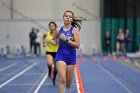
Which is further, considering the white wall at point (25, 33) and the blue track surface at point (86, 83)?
the white wall at point (25, 33)

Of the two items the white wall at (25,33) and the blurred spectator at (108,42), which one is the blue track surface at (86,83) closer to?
the white wall at (25,33)

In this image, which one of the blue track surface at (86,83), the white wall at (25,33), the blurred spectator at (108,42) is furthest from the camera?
the blurred spectator at (108,42)

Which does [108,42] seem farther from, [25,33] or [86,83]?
[86,83]

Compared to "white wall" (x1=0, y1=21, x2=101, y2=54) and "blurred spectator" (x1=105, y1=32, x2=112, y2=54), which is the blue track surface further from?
"blurred spectator" (x1=105, y1=32, x2=112, y2=54)

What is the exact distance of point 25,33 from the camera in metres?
31.4

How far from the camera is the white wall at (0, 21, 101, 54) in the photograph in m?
29.3

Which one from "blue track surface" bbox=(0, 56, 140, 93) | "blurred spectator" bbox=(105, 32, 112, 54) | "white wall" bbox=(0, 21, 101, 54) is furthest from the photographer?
"blurred spectator" bbox=(105, 32, 112, 54)

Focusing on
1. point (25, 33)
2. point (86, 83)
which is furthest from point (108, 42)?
point (86, 83)

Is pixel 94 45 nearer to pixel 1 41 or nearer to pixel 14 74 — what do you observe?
pixel 1 41

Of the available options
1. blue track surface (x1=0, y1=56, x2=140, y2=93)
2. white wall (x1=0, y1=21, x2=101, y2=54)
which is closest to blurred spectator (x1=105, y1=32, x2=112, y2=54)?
white wall (x1=0, y1=21, x2=101, y2=54)

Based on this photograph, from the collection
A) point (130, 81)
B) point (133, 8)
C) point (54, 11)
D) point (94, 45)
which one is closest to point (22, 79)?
point (130, 81)

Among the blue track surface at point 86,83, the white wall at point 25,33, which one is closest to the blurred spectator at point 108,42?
the white wall at point 25,33

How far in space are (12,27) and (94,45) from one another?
5480 mm

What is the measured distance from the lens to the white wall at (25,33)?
2927cm
